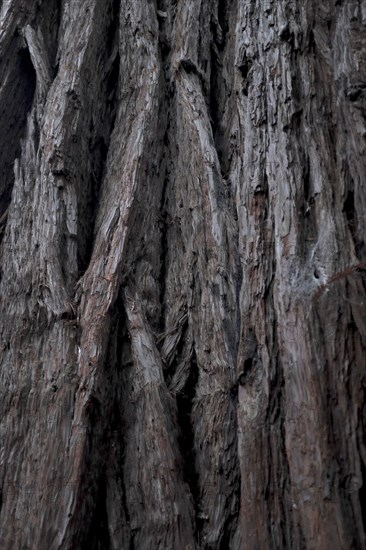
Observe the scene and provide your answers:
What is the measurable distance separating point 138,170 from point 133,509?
4.78 feet

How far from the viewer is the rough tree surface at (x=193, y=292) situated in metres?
2.25

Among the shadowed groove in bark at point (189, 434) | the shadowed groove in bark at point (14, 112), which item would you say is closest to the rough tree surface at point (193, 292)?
the shadowed groove in bark at point (189, 434)

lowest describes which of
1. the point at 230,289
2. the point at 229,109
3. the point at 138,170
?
the point at 230,289

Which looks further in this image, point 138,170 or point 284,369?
point 138,170

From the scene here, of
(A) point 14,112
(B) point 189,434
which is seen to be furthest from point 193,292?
(A) point 14,112

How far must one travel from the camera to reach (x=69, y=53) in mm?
3588

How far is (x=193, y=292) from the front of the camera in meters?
2.89

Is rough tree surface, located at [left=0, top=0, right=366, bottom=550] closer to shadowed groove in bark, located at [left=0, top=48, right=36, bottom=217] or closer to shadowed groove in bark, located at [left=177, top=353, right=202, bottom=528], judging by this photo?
shadowed groove in bark, located at [left=177, top=353, right=202, bottom=528]

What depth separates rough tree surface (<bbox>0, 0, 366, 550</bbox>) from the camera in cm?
225

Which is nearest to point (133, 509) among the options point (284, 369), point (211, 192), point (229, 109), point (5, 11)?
point (284, 369)

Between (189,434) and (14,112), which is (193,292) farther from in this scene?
(14,112)

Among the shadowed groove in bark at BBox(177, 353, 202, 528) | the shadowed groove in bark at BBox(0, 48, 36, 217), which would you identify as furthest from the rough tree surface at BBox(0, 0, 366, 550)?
the shadowed groove in bark at BBox(0, 48, 36, 217)

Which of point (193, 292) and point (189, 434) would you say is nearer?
point (189, 434)

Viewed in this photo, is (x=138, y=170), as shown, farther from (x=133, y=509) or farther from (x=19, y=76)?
(x=133, y=509)
